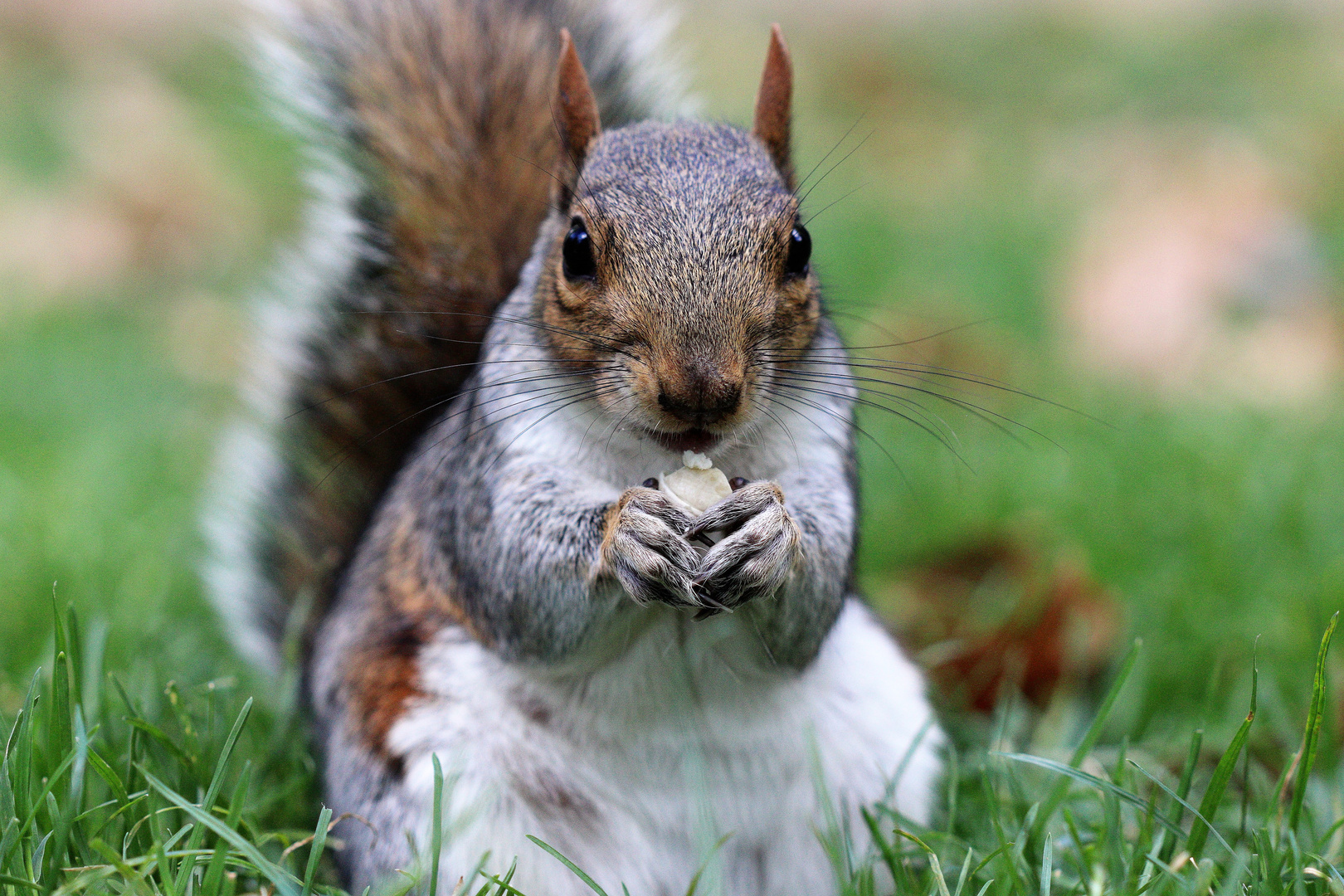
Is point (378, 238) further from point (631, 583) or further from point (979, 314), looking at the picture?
point (979, 314)

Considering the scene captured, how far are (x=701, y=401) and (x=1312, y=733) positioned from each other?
68cm

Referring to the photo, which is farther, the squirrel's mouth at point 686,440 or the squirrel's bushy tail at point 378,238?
the squirrel's bushy tail at point 378,238

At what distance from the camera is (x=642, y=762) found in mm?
1411

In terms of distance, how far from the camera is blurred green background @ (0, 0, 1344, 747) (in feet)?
6.74

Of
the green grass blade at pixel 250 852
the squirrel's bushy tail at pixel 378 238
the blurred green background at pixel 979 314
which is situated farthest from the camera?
the blurred green background at pixel 979 314

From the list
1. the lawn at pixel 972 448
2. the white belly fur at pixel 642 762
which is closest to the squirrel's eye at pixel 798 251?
the lawn at pixel 972 448

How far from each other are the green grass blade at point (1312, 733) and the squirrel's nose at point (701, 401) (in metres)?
0.63

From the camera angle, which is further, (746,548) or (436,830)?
(746,548)

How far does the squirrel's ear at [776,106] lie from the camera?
1.55 m

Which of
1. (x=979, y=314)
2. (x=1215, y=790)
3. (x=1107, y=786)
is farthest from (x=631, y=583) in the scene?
(x=979, y=314)

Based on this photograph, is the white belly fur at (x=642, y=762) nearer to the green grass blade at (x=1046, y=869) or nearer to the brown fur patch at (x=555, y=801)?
the brown fur patch at (x=555, y=801)

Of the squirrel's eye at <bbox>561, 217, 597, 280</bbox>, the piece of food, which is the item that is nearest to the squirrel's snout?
the piece of food

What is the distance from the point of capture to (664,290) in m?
1.28

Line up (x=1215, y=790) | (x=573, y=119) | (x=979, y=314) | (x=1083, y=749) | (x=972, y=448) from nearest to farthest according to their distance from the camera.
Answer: (x=1215, y=790), (x=1083, y=749), (x=573, y=119), (x=972, y=448), (x=979, y=314)
